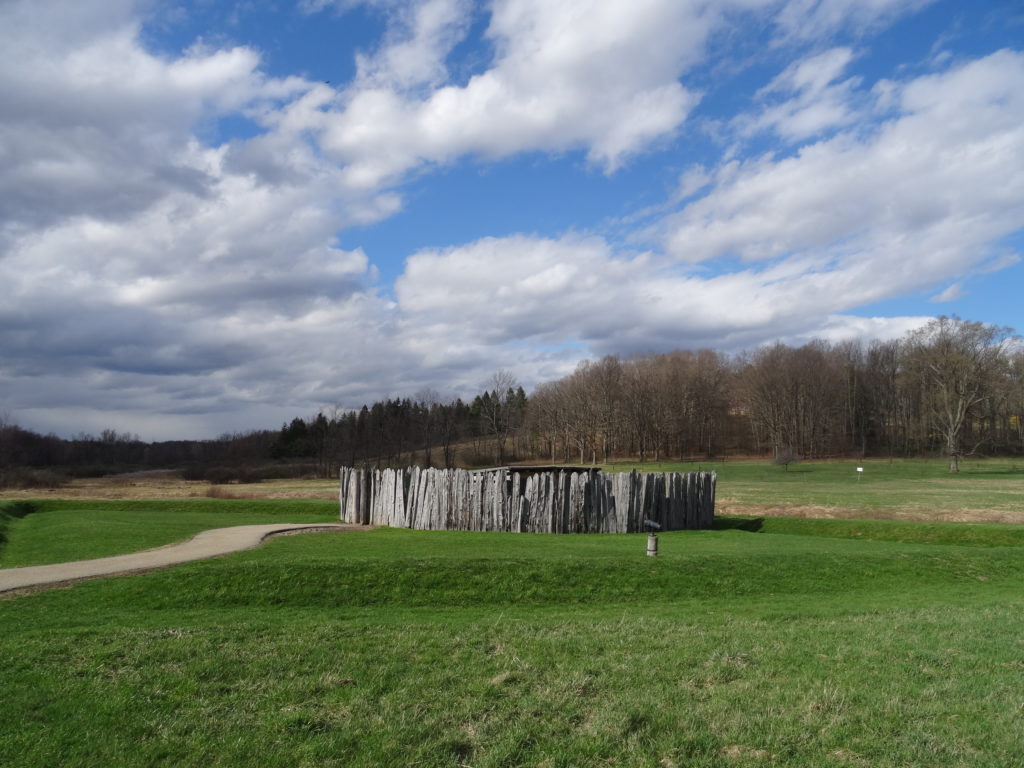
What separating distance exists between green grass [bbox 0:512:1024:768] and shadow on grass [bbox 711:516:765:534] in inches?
515

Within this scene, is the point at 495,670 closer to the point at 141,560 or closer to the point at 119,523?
the point at 141,560

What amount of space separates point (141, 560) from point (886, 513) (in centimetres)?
2680

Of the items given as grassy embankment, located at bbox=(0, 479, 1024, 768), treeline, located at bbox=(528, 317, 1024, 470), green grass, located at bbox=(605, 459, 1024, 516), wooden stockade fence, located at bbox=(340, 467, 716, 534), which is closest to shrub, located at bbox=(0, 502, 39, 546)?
wooden stockade fence, located at bbox=(340, 467, 716, 534)

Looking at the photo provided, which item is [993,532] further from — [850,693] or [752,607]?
[850,693]

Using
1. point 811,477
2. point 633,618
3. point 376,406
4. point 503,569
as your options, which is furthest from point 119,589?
point 376,406

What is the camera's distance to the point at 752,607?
36.8 feet

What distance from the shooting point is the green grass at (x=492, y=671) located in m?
5.02

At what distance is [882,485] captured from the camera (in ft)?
143

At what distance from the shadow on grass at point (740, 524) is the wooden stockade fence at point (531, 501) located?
274 centimetres

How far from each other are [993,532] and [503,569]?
17.3m

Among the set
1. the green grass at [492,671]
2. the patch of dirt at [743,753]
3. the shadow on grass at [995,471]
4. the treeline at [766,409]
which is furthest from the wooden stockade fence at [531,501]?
the treeline at [766,409]

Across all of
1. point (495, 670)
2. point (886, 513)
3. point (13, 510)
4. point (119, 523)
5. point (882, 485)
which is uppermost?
point (495, 670)

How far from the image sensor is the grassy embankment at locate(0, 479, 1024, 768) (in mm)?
5020

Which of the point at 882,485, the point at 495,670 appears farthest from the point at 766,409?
the point at 495,670
